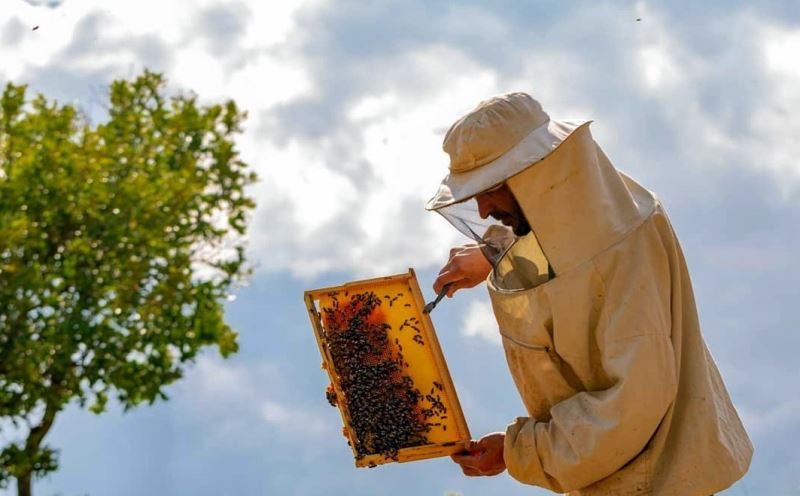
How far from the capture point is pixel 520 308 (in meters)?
6.19

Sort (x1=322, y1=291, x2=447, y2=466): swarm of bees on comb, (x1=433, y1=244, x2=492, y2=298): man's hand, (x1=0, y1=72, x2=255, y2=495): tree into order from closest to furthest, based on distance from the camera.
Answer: (x1=0, y1=72, x2=255, y2=495): tree, (x1=322, y1=291, x2=447, y2=466): swarm of bees on comb, (x1=433, y1=244, x2=492, y2=298): man's hand

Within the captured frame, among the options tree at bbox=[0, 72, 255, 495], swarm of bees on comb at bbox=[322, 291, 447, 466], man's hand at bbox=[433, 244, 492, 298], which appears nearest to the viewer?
tree at bbox=[0, 72, 255, 495]

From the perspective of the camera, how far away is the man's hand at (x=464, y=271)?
6.83 m

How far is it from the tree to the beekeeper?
49.8 inches

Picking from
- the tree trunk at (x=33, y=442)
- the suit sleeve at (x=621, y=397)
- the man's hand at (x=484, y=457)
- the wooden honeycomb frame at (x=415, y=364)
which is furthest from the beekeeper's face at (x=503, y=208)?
the tree trunk at (x=33, y=442)

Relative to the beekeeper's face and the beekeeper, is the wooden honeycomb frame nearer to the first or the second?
the beekeeper

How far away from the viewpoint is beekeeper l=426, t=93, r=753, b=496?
19.4 ft

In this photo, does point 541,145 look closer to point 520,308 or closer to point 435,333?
point 520,308

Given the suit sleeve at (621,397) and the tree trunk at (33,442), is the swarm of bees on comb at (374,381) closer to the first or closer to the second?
the suit sleeve at (621,397)

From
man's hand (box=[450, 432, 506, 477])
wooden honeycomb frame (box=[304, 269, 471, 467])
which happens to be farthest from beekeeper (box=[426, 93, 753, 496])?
wooden honeycomb frame (box=[304, 269, 471, 467])

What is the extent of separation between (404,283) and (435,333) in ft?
1.10

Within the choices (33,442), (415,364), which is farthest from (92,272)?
(415,364)

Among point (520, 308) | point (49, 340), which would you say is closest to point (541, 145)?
point (520, 308)

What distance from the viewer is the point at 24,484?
530 cm
